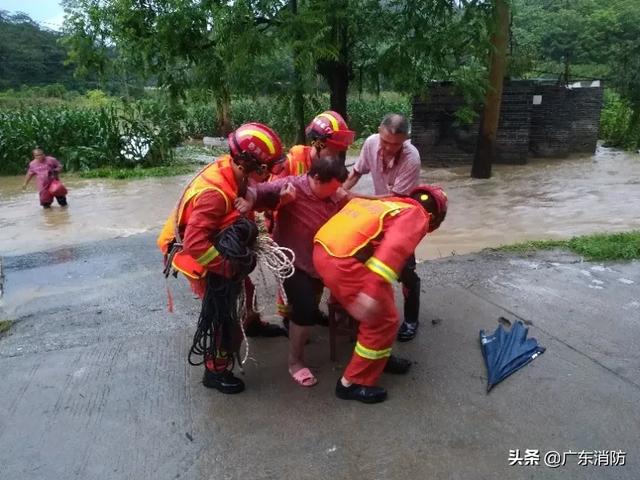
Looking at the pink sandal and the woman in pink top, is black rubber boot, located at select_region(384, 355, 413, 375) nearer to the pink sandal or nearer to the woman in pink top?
the pink sandal

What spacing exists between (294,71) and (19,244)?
15.8ft

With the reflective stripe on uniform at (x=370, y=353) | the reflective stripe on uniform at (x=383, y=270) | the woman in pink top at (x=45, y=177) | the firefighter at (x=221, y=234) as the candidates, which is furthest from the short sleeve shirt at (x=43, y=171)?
the reflective stripe on uniform at (x=383, y=270)

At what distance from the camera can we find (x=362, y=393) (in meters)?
3.30

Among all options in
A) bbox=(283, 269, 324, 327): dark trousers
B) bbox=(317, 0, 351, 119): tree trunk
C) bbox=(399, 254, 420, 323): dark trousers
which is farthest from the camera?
bbox=(317, 0, 351, 119): tree trunk

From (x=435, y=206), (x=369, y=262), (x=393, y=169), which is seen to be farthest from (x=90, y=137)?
(x=369, y=262)

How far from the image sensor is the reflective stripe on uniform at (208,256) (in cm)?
306

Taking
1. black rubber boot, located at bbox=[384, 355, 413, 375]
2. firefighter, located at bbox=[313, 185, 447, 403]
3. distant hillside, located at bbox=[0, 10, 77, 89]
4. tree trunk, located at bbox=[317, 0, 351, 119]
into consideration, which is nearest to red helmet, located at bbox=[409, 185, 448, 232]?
firefighter, located at bbox=[313, 185, 447, 403]

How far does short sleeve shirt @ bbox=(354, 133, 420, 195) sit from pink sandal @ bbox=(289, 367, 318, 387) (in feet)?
4.62

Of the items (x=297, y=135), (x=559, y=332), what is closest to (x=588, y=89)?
(x=297, y=135)

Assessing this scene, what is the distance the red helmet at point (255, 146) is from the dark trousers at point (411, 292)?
1390 millimetres

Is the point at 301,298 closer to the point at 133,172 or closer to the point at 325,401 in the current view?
the point at 325,401

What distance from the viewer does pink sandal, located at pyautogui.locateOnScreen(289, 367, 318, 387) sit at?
11.5 ft

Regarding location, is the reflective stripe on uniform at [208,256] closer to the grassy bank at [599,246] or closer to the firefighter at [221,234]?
the firefighter at [221,234]

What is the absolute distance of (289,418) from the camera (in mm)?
3176
